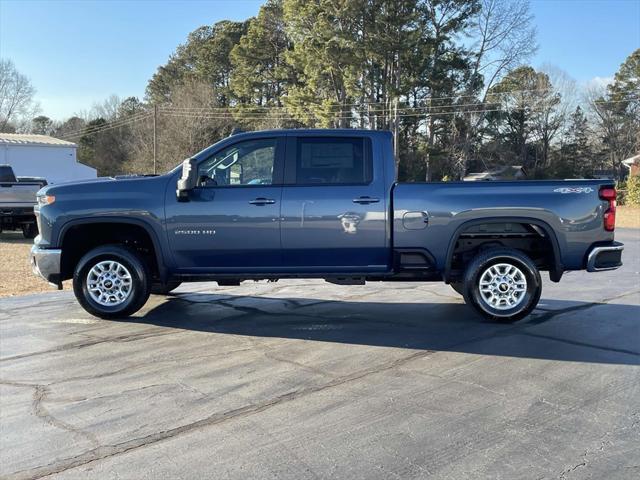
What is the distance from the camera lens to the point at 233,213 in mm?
6375

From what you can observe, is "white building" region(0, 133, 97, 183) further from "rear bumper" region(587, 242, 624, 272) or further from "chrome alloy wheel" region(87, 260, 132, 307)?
"rear bumper" region(587, 242, 624, 272)

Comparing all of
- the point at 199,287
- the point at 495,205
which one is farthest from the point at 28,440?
the point at 199,287

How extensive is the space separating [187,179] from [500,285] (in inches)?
146

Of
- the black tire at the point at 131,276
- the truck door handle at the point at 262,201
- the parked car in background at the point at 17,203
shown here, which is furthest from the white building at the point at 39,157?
the truck door handle at the point at 262,201

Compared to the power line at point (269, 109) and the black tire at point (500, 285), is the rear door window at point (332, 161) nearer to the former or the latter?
the black tire at point (500, 285)

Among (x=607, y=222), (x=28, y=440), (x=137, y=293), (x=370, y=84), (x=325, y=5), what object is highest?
(x=325, y=5)

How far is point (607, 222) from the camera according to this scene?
6.35 m

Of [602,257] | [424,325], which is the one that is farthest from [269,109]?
[602,257]

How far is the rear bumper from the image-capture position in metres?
6.32

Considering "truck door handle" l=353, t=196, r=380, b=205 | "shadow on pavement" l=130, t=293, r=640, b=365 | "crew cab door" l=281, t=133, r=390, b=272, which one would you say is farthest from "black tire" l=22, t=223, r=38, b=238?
"truck door handle" l=353, t=196, r=380, b=205

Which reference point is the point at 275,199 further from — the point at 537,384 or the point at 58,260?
the point at 537,384

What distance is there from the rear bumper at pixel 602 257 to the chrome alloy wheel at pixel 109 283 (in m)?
5.24

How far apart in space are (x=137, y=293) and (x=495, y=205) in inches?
165

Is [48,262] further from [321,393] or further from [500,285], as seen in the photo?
[500,285]
